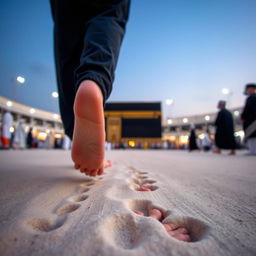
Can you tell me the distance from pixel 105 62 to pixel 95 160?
418 millimetres

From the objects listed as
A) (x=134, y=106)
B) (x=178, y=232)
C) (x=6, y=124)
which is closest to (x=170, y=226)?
(x=178, y=232)

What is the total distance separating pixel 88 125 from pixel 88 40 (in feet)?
1.32

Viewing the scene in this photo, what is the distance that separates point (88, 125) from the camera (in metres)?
0.67

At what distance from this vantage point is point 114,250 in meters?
0.25

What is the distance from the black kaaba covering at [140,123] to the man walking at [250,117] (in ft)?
55.4

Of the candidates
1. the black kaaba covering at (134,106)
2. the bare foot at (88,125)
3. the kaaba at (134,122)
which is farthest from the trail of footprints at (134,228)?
the black kaaba covering at (134,106)

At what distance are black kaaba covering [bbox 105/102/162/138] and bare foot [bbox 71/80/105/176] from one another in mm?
20294

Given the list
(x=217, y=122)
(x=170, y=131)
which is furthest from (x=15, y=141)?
(x=170, y=131)

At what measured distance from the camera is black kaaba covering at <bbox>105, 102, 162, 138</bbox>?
21000mm

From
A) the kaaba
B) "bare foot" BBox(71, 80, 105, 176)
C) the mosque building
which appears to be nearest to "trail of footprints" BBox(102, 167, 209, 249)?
"bare foot" BBox(71, 80, 105, 176)

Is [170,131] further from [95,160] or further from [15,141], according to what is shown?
[95,160]

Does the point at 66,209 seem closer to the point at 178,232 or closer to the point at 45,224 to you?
the point at 45,224

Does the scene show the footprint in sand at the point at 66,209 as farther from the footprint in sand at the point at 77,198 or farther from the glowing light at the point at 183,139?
the glowing light at the point at 183,139

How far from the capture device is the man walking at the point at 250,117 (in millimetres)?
3553
